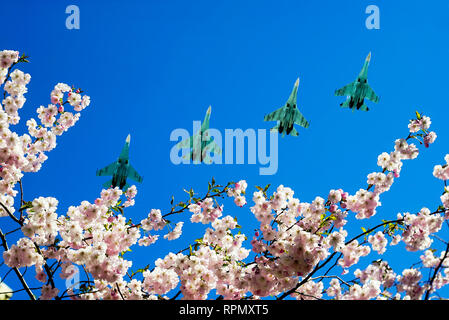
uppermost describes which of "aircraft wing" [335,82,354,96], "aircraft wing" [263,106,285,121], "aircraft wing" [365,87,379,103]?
"aircraft wing" [335,82,354,96]

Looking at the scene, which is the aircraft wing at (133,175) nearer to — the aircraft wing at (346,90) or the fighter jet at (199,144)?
the fighter jet at (199,144)

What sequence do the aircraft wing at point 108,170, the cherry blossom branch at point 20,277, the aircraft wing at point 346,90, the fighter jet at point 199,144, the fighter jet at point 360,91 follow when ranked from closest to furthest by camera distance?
the cherry blossom branch at point 20,277, the aircraft wing at point 108,170, the fighter jet at point 199,144, the fighter jet at point 360,91, the aircraft wing at point 346,90

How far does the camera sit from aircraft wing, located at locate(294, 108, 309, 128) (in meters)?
27.1

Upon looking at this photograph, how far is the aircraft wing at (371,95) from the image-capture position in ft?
90.6

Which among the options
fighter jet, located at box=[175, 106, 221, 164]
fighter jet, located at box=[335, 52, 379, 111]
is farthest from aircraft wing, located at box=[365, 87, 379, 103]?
fighter jet, located at box=[175, 106, 221, 164]

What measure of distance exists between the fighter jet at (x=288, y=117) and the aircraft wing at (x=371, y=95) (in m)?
5.11

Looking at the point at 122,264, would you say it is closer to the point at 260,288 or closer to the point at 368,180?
the point at 260,288

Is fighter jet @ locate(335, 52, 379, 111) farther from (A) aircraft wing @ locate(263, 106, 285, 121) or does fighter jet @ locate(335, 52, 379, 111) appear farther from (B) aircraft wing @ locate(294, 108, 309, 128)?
(A) aircraft wing @ locate(263, 106, 285, 121)

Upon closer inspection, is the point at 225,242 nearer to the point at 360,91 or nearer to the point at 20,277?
the point at 20,277

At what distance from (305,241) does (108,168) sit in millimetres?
20968

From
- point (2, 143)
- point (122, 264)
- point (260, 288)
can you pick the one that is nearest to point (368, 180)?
point (260, 288)

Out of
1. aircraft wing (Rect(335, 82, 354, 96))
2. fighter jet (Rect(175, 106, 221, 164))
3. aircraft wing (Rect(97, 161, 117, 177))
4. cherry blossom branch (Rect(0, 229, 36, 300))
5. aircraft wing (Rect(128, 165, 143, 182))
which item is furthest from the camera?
aircraft wing (Rect(335, 82, 354, 96))

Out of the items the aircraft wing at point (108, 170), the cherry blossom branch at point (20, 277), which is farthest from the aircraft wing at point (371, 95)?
the cherry blossom branch at point (20, 277)
